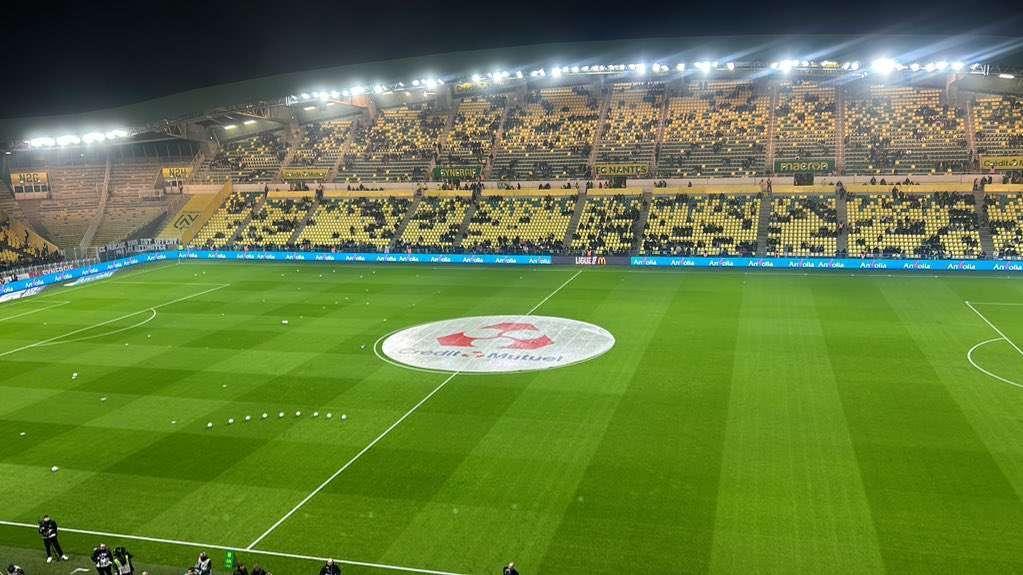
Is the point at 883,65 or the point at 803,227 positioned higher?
the point at 883,65

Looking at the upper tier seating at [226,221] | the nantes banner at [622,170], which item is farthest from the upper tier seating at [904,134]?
the upper tier seating at [226,221]

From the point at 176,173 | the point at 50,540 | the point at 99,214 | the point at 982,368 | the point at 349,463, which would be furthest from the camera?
the point at 176,173

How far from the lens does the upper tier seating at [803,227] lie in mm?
51906

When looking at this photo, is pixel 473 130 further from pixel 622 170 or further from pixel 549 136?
pixel 622 170

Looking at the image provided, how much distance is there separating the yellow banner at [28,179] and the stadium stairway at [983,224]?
8239 cm

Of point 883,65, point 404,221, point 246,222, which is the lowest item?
point 404,221

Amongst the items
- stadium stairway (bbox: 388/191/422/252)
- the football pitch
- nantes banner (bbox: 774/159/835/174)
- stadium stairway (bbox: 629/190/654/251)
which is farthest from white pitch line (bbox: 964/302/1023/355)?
stadium stairway (bbox: 388/191/422/252)

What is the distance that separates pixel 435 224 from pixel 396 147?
15482 millimetres

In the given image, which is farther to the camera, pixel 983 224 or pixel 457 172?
pixel 457 172

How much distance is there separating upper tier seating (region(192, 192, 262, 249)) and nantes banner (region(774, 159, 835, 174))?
4819 centimetres

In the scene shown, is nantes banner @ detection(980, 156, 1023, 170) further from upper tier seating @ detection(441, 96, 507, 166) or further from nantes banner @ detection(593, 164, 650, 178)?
upper tier seating @ detection(441, 96, 507, 166)

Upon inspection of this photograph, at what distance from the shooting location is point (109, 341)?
1366 inches

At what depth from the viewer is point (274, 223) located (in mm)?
68750

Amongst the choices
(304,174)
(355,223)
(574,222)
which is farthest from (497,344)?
(304,174)
